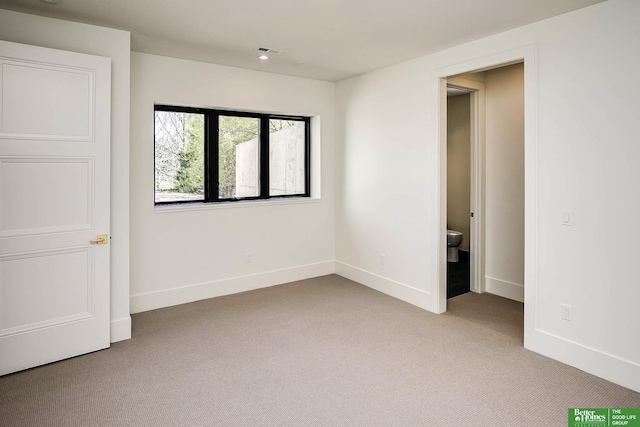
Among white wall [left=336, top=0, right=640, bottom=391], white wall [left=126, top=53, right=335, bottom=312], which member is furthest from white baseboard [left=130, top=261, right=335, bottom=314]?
white wall [left=336, top=0, right=640, bottom=391]

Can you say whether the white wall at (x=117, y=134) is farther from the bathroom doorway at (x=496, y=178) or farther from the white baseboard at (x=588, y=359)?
the white baseboard at (x=588, y=359)

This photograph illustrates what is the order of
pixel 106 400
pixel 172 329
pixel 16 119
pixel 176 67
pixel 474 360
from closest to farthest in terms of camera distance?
pixel 106 400
pixel 16 119
pixel 474 360
pixel 172 329
pixel 176 67

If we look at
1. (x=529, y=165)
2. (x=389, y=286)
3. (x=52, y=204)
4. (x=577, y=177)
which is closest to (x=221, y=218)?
(x=52, y=204)

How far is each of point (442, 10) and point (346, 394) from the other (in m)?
2.71

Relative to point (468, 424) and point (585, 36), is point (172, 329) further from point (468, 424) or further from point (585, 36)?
point (585, 36)

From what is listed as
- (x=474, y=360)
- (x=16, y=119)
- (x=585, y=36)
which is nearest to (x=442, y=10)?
(x=585, y=36)

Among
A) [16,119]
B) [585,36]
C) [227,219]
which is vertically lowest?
[227,219]

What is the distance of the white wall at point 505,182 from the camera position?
14.1 feet

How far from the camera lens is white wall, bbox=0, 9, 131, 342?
10.2 ft

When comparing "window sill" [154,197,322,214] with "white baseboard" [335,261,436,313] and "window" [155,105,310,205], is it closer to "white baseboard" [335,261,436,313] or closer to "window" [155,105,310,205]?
"window" [155,105,310,205]

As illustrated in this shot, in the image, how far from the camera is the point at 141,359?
3037mm

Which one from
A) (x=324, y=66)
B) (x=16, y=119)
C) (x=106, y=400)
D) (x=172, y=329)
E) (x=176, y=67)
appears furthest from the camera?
(x=324, y=66)

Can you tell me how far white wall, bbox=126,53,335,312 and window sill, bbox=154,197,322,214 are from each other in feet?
0.04

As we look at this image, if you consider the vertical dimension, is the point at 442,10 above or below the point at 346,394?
above
